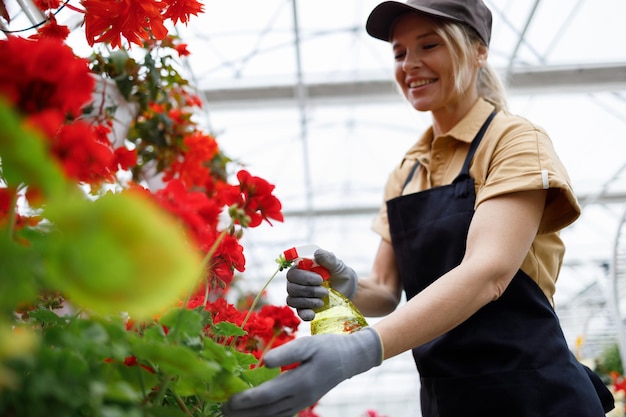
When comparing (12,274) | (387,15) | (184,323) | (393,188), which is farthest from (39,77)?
(393,188)

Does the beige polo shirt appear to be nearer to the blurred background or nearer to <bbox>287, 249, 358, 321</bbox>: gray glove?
<bbox>287, 249, 358, 321</bbox>: gray glove

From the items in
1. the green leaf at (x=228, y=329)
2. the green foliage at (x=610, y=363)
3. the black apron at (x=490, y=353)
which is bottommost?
the green foliage at (x=610, y=363)

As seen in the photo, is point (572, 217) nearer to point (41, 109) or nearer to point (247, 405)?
point (247, 405)

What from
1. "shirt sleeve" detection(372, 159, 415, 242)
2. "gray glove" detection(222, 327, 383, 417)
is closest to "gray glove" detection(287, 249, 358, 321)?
"gray glove" detection(222, 327, 383, 417)

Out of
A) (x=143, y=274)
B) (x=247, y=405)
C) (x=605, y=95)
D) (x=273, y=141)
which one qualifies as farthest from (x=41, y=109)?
(x=273, y=141)

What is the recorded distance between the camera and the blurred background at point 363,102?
4727 mm

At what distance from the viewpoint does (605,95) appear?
6.04 metres

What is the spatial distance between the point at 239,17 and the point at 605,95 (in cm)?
375

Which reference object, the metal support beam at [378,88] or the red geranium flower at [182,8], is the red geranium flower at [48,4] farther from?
the metal support beam at [378,88]

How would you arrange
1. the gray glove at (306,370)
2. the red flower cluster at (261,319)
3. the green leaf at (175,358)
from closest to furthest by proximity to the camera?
1. the green leaf at (175,358)
2. the gray glove at (306,370)
3. the red flower cluster at (261,319)

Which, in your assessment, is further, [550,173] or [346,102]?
[346,102]

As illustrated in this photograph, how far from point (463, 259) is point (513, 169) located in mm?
200

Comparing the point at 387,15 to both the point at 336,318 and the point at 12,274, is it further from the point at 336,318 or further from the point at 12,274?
the point at 12,274

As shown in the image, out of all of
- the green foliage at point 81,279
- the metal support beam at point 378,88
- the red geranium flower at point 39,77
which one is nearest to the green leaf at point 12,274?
the green foliage at point 81,279
